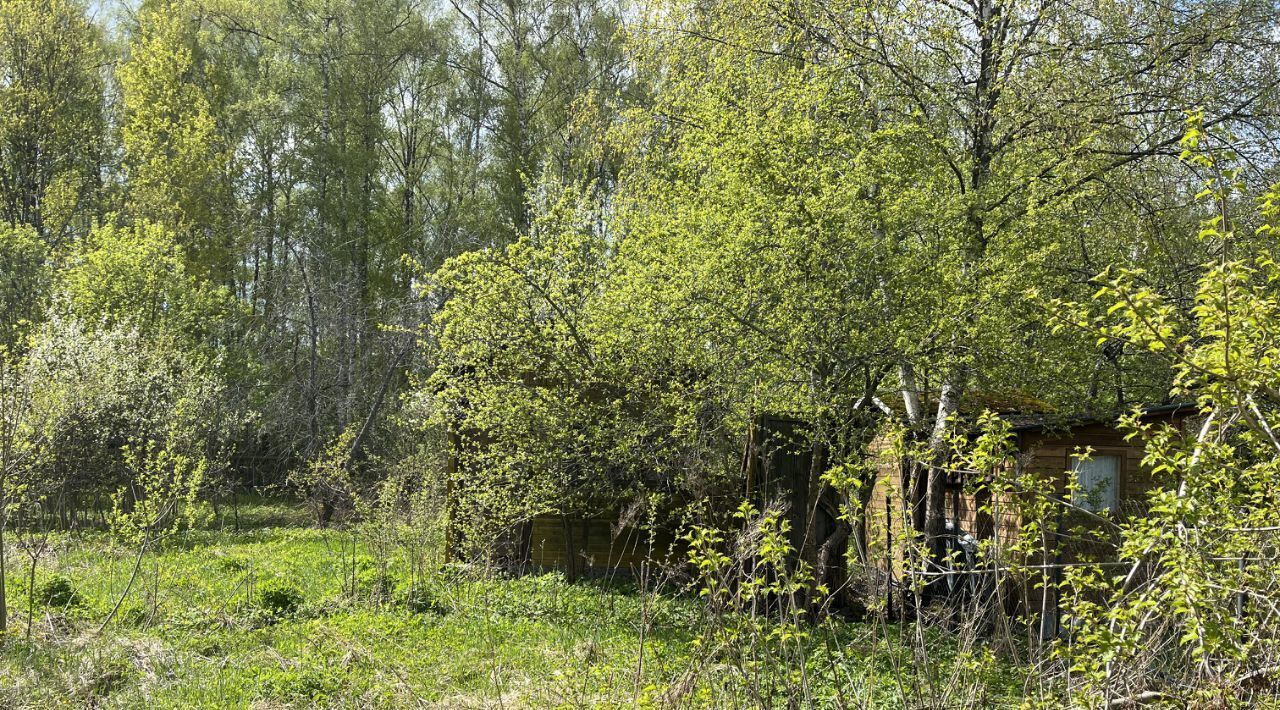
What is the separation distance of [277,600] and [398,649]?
2329 millimetres

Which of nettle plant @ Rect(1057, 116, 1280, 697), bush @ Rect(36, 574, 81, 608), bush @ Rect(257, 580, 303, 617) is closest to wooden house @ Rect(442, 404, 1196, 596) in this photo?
bush @ Rect(257, 580, 303, 617)

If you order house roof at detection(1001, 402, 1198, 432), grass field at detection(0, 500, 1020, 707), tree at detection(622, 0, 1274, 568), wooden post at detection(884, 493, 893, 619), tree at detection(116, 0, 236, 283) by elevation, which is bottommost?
grass field at detection(0, 500, 1020, 707)

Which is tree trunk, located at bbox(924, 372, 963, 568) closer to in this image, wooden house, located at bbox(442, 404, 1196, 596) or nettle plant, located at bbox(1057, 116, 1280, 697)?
wooden house, located at bbox(442, 404, 1196, 596)

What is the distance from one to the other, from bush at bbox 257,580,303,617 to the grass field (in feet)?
0.07

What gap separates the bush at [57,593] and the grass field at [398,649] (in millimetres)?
18

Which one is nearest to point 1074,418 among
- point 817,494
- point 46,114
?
point 817,494

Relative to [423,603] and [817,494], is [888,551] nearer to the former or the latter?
[817,494]

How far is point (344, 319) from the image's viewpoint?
72.7ft

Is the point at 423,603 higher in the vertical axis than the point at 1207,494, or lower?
lower

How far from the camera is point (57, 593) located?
920cm

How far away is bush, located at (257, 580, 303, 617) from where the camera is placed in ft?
30.2

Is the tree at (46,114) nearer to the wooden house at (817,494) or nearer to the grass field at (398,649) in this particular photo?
the grass field at (398,649)

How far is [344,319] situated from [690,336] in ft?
49.0

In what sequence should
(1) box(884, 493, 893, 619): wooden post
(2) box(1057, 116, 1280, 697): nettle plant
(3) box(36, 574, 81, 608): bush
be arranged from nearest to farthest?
(2) box(1057, 116, 1280, 697): nettle plant → (1) box(884, 493, 893, 619): wooden post → (3) box(36, 574, 81, 608): bush
